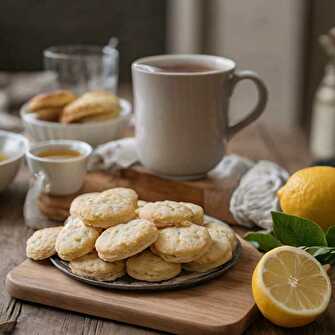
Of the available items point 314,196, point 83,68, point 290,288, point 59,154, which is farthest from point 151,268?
point 83,68

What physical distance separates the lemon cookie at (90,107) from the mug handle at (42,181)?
21cm

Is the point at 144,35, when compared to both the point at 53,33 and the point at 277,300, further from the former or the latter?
the point at 277,300

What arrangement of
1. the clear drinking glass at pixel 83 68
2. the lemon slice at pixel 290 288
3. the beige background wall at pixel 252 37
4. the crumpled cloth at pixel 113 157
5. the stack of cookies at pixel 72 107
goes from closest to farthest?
the lemon slice at pixel 290 288
the crumpled cloth at pixel 113 157
the stack of cookies at pixel 72 107
the clear drinking glass at pixel 83 68
the beige background wall at pixel 252 37

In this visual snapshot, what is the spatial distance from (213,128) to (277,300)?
428 mm

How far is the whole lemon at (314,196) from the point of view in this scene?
1.03 m

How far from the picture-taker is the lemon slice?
33.1 inches

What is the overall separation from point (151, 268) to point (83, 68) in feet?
2.63

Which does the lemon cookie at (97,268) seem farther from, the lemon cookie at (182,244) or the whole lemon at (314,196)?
the whole lemon at (314,196)

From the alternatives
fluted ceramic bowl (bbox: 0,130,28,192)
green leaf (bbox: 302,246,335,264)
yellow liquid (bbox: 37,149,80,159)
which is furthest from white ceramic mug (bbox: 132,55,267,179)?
green leaf (bbox: 302,246,335,264)


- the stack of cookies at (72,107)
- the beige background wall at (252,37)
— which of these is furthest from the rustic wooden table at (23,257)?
the beige background wall at (252,37)

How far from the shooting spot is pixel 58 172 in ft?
3.81

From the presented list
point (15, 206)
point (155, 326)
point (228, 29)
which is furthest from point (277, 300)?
point (228, 29)

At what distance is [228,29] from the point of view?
2.42 metres

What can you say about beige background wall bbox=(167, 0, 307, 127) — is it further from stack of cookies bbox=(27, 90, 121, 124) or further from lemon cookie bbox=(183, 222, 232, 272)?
lemon cookie bbox=(183, 222, 232, 272)
